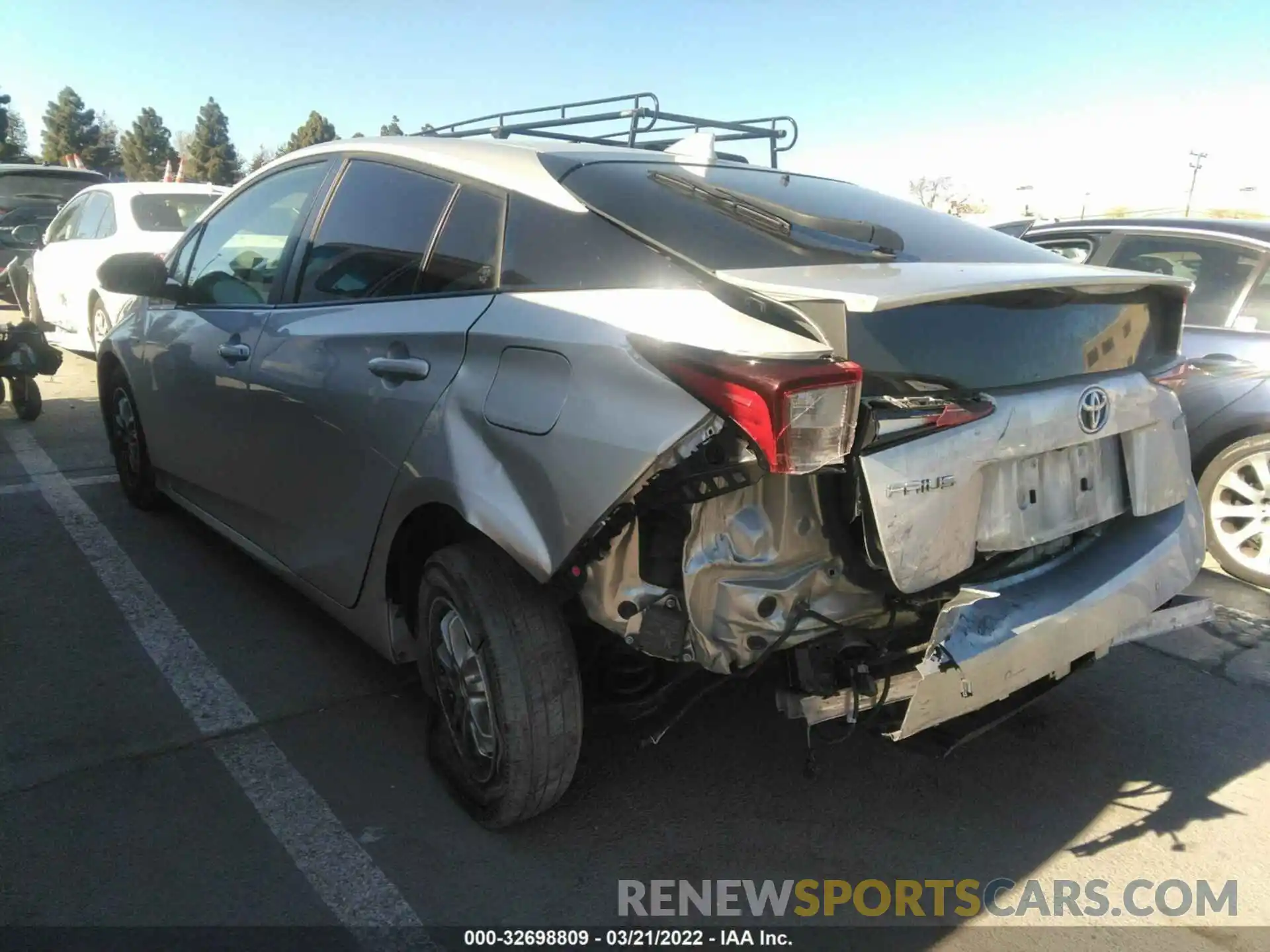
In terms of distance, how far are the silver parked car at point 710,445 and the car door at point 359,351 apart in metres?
0.01

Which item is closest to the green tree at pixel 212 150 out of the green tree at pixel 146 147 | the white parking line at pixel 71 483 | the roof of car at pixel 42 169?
the green tree at pixel 146 147

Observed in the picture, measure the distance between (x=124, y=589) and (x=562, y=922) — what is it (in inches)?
109

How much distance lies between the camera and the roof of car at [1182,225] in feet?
16.4

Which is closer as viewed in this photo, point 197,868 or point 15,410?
point 197,868

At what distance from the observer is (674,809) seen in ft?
9.09

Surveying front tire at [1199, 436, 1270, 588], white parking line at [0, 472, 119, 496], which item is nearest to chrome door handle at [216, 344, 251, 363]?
white parking line at [0, 472, 119, 496]

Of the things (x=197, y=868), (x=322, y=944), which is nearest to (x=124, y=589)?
(x=197, y=868)

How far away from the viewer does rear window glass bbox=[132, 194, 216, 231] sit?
837 cm

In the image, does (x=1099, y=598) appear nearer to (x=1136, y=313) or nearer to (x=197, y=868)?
(x=1136, y=313)

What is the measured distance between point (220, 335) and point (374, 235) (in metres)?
1.02

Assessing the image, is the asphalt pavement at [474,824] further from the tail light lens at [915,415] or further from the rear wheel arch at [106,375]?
the rear wheel arch at [106,375]

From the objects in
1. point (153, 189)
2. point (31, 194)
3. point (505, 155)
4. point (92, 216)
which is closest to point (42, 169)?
point (31, 194)

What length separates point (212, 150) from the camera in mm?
81562

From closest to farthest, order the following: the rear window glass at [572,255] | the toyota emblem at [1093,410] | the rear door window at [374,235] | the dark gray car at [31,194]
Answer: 1. the rear window glass at [572,255]
2. the toyota emblem at [1093,410]
3. the rear door window at [374,235]
4. the dark gray car at [31,194]
